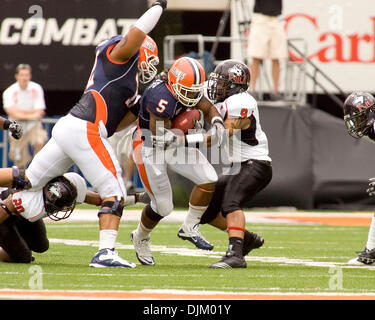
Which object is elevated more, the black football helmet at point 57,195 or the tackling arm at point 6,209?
the black football helmet at point 57,195

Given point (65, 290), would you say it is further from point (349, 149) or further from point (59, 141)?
point (349, 149)

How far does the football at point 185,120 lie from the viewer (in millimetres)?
7270

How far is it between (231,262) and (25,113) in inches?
287

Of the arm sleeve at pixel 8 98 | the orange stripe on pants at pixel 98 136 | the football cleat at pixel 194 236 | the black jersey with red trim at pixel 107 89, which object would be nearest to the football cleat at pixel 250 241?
the football cleat at pixel 194 236

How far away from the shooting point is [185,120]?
7.28m

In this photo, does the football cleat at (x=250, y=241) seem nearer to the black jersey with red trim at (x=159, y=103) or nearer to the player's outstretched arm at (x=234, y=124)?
the player's outstretched arm at (x=234, y=124)

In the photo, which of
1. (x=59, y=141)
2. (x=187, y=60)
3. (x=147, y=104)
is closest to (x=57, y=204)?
(x=59, y=141)

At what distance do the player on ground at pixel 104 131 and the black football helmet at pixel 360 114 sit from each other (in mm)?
1617

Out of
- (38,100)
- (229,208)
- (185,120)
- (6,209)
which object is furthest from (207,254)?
(38,100)

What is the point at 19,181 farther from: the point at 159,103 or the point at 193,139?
the point at 193,139

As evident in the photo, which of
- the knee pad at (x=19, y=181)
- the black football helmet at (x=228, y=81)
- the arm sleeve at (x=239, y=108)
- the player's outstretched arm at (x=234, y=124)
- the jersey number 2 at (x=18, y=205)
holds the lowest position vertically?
the jersey number 2 at (x=18, y=205)

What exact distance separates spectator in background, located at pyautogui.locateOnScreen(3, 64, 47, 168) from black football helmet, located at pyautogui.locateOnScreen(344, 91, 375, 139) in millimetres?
6966

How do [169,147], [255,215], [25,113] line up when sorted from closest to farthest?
[169,147]
[255,215]
[25,113]

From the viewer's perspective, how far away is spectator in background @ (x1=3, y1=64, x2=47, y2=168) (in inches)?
531
